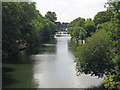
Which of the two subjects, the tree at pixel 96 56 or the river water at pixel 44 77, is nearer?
the tree at pixel 96 56

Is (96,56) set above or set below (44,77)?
above

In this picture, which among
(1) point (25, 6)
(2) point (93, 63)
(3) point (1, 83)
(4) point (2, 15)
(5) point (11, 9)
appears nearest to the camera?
(2) point (93, 63)

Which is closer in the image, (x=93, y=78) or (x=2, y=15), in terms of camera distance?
(x=93, y=78)

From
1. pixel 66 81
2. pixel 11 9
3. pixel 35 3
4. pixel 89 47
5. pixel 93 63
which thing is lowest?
pixel 66 81

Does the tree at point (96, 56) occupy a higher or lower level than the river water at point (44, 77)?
higher

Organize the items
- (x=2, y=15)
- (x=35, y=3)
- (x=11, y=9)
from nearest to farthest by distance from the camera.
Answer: (x=2, y=15) < (x=11, y=9) < (x=35, y=3)

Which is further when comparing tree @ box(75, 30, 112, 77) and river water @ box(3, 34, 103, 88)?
river water @ box(3, 34, 103, 88)

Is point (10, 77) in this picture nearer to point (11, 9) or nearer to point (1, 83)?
point (1, 83)

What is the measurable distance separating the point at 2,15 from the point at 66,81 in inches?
733

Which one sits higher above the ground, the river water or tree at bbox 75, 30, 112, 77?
tree at bbox 75, 30, 112, 77

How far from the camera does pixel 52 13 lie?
175 m

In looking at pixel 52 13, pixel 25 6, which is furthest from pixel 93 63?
pixel 52 13

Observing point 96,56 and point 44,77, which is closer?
point 96,56

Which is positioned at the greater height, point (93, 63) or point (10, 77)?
point (93, 63)
